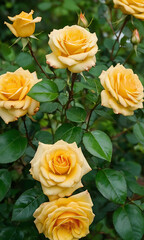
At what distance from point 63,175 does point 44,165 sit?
5cm

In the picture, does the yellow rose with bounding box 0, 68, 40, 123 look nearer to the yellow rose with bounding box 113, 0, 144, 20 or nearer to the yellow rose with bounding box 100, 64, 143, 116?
the yellow rose with bounding box 100, 64, 143, 116

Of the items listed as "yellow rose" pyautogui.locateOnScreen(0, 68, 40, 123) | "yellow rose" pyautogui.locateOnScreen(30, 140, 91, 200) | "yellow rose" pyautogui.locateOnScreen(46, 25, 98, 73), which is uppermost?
"yellow rose" pyautogui.locateOnScreen(46, 25, 98, 73)

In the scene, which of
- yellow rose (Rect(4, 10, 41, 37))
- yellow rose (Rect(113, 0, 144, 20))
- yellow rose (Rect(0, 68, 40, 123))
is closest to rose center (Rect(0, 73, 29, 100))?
yellow rose (Rect(0, 68, 40, 123))

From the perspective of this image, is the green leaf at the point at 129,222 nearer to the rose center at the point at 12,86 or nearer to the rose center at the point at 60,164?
the rose center at the point at 60,164

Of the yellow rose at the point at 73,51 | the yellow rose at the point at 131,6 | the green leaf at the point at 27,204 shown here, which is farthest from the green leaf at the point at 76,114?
the yellow rose at the point at 131,6

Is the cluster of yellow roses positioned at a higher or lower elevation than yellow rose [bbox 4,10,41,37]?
lower

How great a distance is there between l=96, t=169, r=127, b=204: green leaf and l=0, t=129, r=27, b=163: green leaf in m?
0.23

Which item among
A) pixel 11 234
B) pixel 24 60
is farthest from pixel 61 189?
pixel 24 60

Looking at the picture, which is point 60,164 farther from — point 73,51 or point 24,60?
point 24,60

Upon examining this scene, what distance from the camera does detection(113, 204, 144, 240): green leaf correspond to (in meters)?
0.77

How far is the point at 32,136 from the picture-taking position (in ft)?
3.25

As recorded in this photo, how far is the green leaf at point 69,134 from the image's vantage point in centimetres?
75

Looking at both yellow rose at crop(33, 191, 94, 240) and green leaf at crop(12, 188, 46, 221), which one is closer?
yellow rose at crop(33, 191, 94, 240)

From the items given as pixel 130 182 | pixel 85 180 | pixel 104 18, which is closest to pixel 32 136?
pixel 85 180
